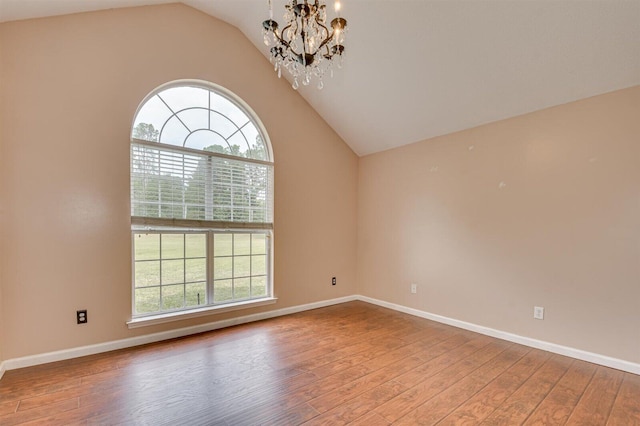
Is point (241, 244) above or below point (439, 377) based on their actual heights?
above

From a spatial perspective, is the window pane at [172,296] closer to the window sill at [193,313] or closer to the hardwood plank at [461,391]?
the window sill at [193,313]

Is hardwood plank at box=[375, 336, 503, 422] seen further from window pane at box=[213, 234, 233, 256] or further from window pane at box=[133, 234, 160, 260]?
window pane at box=[133, 234, 160, 260]

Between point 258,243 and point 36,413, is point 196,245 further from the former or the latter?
point 36,413

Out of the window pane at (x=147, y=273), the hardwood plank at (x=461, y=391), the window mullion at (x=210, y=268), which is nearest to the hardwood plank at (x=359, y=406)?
the hardwood plank at (x=461, y=391)

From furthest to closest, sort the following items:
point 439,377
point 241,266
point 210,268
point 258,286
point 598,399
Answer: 1. point 258,286
2. point 241,266
3. point 210,268
4. point 439,377
5. point 598,399

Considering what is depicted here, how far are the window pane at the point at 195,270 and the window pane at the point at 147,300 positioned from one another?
32 centimetres

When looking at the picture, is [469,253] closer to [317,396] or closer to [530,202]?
[530,202]

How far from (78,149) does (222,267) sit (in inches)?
69.1

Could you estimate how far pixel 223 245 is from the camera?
3.48 m

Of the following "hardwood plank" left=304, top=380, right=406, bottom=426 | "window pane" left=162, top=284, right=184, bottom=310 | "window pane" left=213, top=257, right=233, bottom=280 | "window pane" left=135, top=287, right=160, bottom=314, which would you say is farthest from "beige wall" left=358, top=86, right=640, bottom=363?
"window pane" left=135, top=287, right=160, bottom=314

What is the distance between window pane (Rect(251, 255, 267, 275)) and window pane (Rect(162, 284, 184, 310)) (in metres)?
0.84

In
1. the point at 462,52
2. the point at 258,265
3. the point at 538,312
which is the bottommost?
the point at 538,312

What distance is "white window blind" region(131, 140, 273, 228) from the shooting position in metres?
2.99

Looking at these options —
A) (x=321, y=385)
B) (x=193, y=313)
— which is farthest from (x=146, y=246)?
(x=321, y=385)
